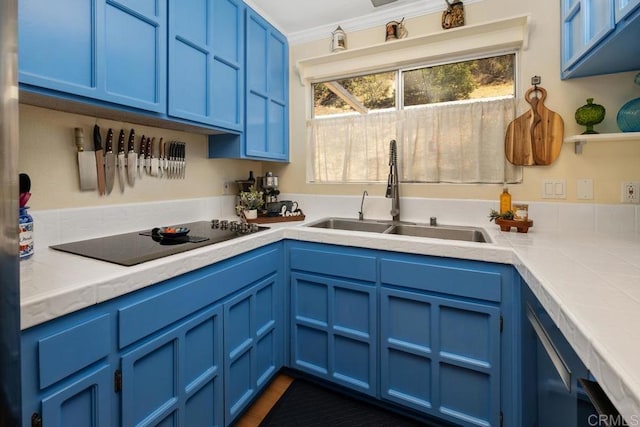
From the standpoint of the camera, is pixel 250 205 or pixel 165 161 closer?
pixel 165 161

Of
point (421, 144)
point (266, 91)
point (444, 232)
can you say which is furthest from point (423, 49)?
point (444, 232)

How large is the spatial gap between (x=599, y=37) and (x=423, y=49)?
3.20 ft

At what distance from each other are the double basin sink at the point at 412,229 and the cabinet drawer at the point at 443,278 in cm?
29

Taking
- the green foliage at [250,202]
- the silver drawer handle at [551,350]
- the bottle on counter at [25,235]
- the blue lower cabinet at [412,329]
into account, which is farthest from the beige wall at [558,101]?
the bottle on counter at [25,235]

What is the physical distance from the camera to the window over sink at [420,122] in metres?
1.99

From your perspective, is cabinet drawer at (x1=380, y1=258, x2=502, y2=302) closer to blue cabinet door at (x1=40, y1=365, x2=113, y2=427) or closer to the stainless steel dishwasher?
the stainless steel dishwasher

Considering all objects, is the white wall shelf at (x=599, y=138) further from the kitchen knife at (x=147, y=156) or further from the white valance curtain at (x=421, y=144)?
the kitchen knife at (x=147, y=156)

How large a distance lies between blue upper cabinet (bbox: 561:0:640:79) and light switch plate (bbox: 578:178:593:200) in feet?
1.87

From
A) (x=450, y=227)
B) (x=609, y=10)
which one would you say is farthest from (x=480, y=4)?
(x=450, y=227)

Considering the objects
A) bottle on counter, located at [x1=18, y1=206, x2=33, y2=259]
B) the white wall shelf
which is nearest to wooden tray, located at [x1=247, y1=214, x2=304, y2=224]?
bottle on counter, located at [x1=18, y1=206, x2=33, y2=259]

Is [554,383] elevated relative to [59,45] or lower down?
lower down

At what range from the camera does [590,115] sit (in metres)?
1.66

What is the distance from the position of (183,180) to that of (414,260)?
1451mm

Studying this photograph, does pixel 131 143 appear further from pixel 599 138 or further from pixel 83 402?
pixel 599 138
